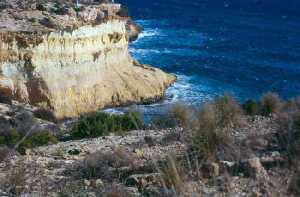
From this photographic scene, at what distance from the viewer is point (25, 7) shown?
43812 mm

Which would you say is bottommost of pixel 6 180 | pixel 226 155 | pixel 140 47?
pixel 140 47

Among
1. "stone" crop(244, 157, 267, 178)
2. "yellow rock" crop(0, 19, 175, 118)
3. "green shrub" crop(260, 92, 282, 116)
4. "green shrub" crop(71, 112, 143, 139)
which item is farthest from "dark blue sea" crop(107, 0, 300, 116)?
"stone" crop(244, 157, 267, 178)

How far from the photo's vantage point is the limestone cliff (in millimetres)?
38625

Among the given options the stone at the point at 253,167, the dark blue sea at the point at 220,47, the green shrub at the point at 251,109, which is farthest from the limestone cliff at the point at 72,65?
the stone at the point at 253,167

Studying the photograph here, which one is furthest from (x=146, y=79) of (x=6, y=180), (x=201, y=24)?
(x=6, y=180)

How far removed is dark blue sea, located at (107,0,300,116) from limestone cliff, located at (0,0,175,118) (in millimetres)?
2655

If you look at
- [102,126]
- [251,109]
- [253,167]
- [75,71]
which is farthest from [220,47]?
[253,167]

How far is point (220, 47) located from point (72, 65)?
79.5ft

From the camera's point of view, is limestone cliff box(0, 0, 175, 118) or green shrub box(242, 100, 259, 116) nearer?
green shrub box(242, 100, 259, 116)

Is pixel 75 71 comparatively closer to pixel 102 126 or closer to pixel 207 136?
pixel 102 126

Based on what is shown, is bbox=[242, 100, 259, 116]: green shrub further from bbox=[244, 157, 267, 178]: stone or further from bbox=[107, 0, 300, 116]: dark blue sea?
bbox=[107, 0, 300, 116]: dark blue sea

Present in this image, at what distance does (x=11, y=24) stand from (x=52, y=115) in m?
5.97

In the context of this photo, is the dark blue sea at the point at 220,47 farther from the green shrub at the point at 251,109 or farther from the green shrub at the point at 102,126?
the green shrub at the point at 251,109

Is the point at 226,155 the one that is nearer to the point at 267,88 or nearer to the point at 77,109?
the point at 77,109
